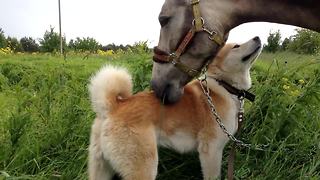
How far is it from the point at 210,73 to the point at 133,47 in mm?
1557

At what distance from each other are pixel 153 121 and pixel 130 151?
0.29m

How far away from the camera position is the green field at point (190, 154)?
3.46m

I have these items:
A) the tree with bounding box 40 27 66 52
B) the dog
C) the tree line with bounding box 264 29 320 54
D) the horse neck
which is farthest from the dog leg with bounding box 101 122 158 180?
the tree with bounding box 40 27 66 52

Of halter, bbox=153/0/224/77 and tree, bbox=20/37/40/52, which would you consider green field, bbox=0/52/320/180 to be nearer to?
halter, bbox=153/0/224/77

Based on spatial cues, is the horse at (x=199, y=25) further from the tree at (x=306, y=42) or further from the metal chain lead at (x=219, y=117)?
the tree at (x=306, y=42)

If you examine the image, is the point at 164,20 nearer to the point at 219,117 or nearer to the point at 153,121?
the point at 153,121

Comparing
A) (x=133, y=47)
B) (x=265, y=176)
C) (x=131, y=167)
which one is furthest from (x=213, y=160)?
(x=133, y=47)

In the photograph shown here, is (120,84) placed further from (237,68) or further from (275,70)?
(275,70)

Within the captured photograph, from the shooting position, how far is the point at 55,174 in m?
3.48

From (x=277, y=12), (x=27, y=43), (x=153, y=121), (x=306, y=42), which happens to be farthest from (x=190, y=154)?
(x=27, y=43)

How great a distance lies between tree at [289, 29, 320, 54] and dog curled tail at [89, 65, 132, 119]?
186 cm

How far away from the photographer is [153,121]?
10.6 ft

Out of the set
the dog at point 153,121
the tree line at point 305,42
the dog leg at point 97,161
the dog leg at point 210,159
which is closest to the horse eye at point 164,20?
the dog at point 153,121

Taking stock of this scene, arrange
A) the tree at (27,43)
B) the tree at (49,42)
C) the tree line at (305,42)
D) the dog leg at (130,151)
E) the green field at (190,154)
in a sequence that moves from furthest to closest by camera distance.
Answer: the tree at (27,43), the tree at (49,42), the tree line at (305,42), the green field at (190,154), the dog leg at (130,151)
